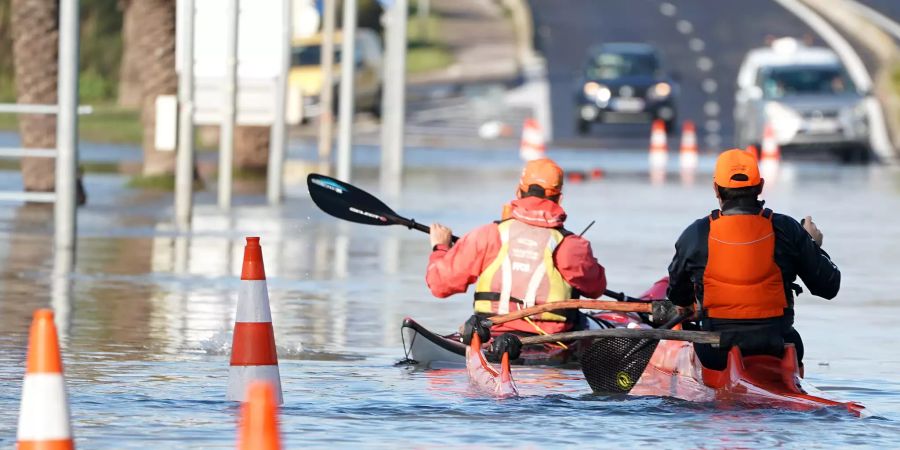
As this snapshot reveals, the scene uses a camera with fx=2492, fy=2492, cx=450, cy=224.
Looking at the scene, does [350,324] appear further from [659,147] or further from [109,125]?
[109,125]

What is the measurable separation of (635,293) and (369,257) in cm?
389

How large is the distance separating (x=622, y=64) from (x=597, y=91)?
Result: 179 centimetres

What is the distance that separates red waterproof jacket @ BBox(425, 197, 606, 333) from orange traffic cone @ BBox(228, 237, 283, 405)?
4.59 ft

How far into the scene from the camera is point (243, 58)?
25594mm

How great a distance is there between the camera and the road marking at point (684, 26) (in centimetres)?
6419

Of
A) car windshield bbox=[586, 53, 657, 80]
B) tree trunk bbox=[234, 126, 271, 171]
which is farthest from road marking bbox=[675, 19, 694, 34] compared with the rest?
tree trunk bbox=[234, 126, 271, 171]

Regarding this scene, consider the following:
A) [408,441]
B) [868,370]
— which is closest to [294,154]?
[868,370]

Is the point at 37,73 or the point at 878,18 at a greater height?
the point at 878,18

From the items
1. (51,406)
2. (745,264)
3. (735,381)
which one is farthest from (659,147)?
(51,406)

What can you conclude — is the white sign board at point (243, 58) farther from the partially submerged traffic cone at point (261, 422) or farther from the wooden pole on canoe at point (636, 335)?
the partially submerged traffic cone at point (261, 422)

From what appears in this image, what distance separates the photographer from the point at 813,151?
40594 millimetres

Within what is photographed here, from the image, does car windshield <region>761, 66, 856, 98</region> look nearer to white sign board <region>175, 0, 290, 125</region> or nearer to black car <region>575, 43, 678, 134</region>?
black car <region>575, 43, 678, 134</region>

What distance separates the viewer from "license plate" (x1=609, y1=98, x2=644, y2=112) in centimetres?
4591

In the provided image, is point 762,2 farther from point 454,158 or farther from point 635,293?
point 635,293
